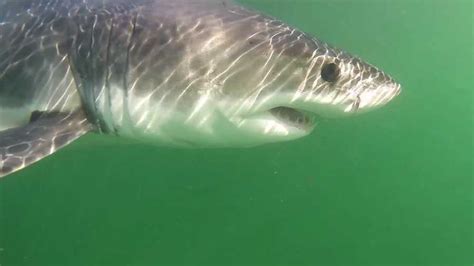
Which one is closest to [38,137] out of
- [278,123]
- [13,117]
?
[13,117]

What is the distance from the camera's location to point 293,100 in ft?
12.4

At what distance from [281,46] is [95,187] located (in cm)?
1133

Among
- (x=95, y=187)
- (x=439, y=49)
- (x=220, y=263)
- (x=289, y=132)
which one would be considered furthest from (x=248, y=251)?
(x=439, y=49)

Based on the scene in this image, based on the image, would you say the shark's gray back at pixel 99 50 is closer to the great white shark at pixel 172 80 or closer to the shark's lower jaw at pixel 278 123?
the great white shark at pixel 172 80

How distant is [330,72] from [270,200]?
40.8 ft

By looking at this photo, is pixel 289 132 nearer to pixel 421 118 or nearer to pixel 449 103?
pixel 421 118

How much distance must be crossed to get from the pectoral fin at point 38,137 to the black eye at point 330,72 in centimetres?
192

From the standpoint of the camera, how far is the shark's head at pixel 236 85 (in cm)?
377

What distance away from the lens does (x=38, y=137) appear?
3838mm

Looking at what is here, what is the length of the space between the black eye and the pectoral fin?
192cm

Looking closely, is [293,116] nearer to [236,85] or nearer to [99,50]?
[236,85]

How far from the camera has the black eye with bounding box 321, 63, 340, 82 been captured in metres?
3.77

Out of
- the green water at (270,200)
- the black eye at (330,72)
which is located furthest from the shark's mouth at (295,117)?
the green water at (270,200)

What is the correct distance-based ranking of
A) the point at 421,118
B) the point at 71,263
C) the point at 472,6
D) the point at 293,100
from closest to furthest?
the point at 293,100, the point at 71,263, the point at 472,6, the point at 421,118
